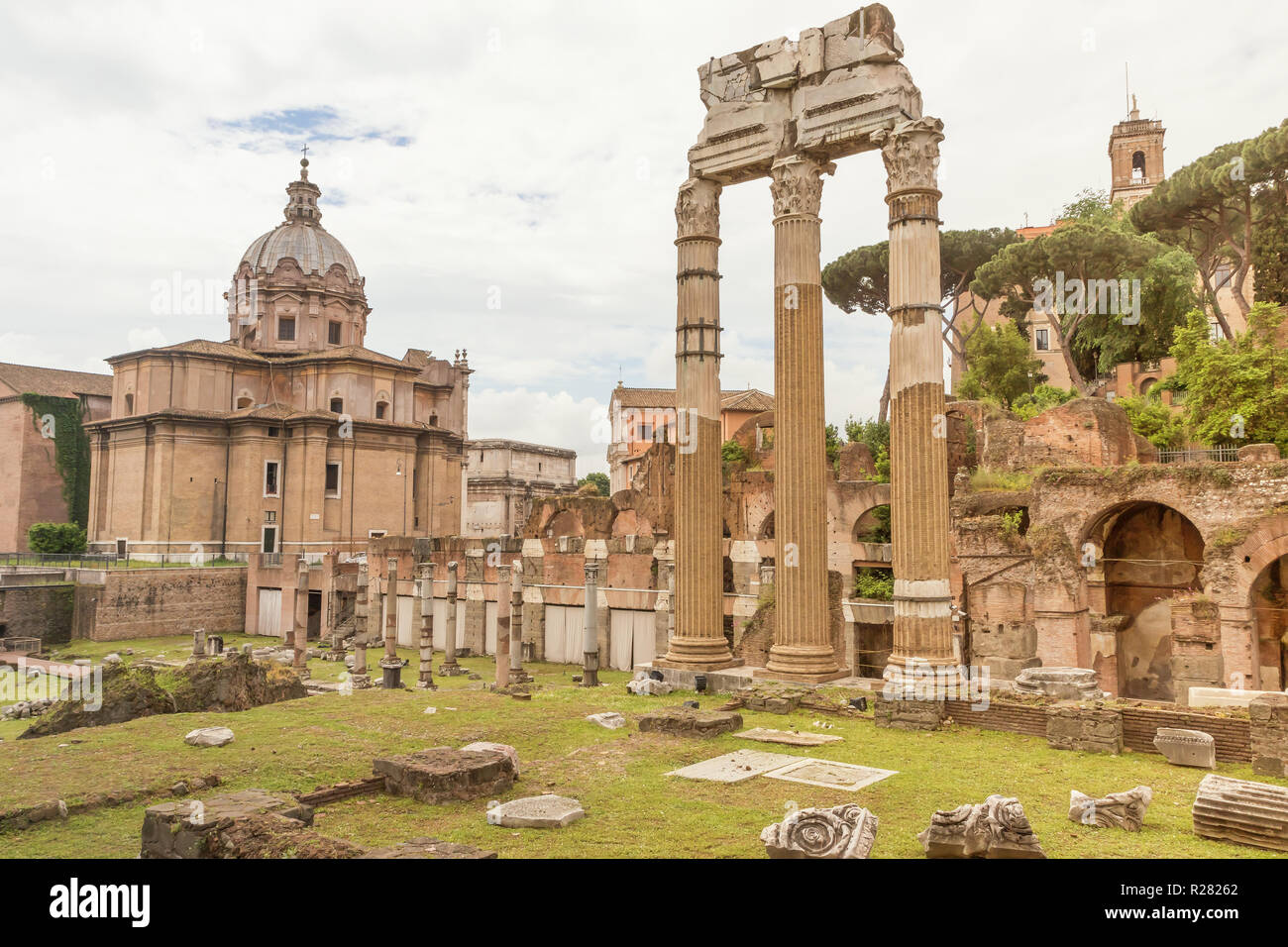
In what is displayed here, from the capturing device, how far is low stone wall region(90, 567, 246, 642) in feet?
98.6

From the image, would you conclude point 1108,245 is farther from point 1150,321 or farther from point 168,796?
point 168,796

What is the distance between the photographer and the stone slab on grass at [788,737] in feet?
33.3

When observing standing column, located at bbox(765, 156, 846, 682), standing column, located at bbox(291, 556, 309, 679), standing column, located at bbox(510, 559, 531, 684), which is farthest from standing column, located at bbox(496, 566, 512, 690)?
standing column, located at bbox(765, 156, 846, 682)

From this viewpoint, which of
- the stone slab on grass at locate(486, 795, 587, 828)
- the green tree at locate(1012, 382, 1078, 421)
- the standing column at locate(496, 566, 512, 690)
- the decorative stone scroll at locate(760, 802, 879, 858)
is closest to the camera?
the decorative stone scroll at locate(760, 802, 879, 858)

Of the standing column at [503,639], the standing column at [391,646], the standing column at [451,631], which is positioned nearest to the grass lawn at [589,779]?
the standing column at [503,639]

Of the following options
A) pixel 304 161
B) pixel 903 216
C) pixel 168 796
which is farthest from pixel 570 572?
pixel 304 161

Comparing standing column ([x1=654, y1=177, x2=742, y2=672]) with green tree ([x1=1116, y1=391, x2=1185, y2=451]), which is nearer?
standing column ([x1=654, y1=177, x2=742, y2=672])

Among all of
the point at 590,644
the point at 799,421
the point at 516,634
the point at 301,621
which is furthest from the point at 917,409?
the point at 301,621

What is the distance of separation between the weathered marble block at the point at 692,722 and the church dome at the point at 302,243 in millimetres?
39692

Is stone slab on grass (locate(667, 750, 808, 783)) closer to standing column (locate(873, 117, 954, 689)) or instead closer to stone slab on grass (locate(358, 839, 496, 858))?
standing column (locate(873, 117, 954, 689))

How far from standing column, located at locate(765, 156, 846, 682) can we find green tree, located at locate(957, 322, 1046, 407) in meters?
20.9

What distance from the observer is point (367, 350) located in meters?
41.6

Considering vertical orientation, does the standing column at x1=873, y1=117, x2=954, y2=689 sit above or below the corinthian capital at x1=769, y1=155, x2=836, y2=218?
below

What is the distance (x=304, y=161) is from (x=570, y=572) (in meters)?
32.1
